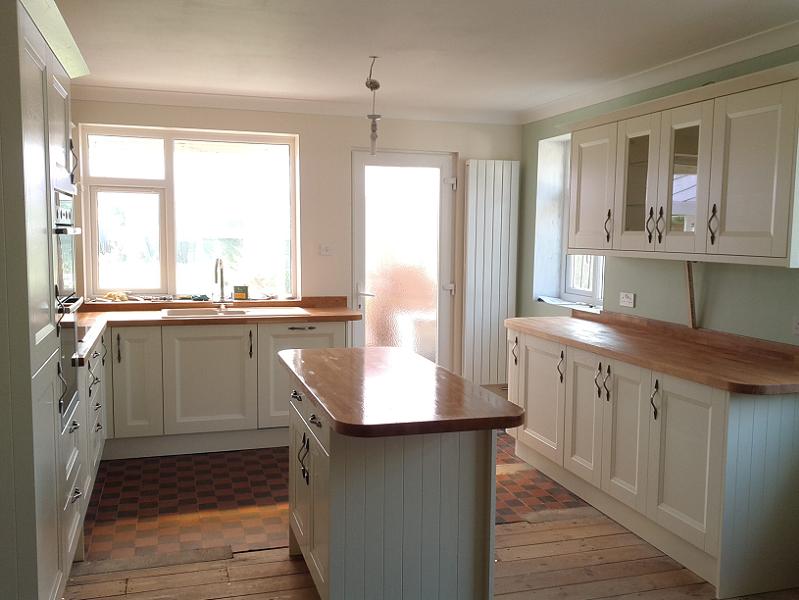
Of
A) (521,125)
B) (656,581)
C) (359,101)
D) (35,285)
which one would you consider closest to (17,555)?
(35,285)

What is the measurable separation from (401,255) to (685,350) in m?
2.77

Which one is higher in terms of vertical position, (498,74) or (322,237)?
(498,74)

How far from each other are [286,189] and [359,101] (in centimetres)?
88

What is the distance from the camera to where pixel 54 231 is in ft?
7.83

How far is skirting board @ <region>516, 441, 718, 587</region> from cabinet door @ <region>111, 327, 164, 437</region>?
2.36 metres

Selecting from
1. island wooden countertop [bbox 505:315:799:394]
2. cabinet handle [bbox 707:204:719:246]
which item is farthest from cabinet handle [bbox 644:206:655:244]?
island wooden countertop [bbox 505:315:799:394]

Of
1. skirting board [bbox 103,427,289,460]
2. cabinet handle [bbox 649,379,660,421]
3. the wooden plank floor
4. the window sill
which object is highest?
the window sill

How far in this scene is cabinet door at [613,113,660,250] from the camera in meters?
3.64

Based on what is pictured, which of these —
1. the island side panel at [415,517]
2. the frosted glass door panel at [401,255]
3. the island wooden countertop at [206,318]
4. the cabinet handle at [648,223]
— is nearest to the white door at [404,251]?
the frosted glass door panel at [401,255]

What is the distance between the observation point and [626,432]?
11.1 ft

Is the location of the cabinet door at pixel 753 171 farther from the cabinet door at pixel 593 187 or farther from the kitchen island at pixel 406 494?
the kitchen island at pixel 406 494

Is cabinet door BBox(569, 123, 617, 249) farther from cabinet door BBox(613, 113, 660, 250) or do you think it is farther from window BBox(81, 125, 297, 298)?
window BBox(81, 125, 297, 298)

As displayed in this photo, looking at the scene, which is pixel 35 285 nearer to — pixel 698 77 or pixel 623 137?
pixel 623 137

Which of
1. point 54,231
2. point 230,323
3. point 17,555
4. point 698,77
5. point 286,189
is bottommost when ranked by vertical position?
point 17,555
